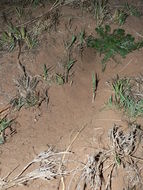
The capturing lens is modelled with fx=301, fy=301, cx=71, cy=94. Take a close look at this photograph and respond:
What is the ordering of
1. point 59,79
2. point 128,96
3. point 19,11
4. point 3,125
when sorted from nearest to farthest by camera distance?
point 3,125
point 128,96
point 59,79
point 19,11

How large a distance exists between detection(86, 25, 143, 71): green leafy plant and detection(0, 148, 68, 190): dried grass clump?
95 cm

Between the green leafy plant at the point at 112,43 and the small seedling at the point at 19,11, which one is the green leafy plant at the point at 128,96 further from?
the small seedling at the point at 19,11

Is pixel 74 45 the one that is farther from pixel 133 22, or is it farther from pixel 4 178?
pixel 4 178

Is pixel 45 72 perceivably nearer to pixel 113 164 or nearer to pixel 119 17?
pixel 113 164

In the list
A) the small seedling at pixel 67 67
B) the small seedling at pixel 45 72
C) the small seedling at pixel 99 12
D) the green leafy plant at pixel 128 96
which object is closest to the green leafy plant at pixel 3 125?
the small seedling at pixel 45 72

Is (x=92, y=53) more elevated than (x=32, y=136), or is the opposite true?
(x=92, y=53)

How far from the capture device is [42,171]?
1.77 metres

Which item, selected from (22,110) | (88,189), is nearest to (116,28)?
(22,110)

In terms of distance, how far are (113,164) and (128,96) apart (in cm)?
58

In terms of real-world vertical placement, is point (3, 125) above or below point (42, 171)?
above

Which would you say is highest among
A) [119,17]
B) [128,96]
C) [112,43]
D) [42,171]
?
[119,17]

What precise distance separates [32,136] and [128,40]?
48.7 inches

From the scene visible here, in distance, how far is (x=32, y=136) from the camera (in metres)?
2.01

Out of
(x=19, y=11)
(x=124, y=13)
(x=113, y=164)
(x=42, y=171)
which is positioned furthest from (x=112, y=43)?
(x=42, y=171)
